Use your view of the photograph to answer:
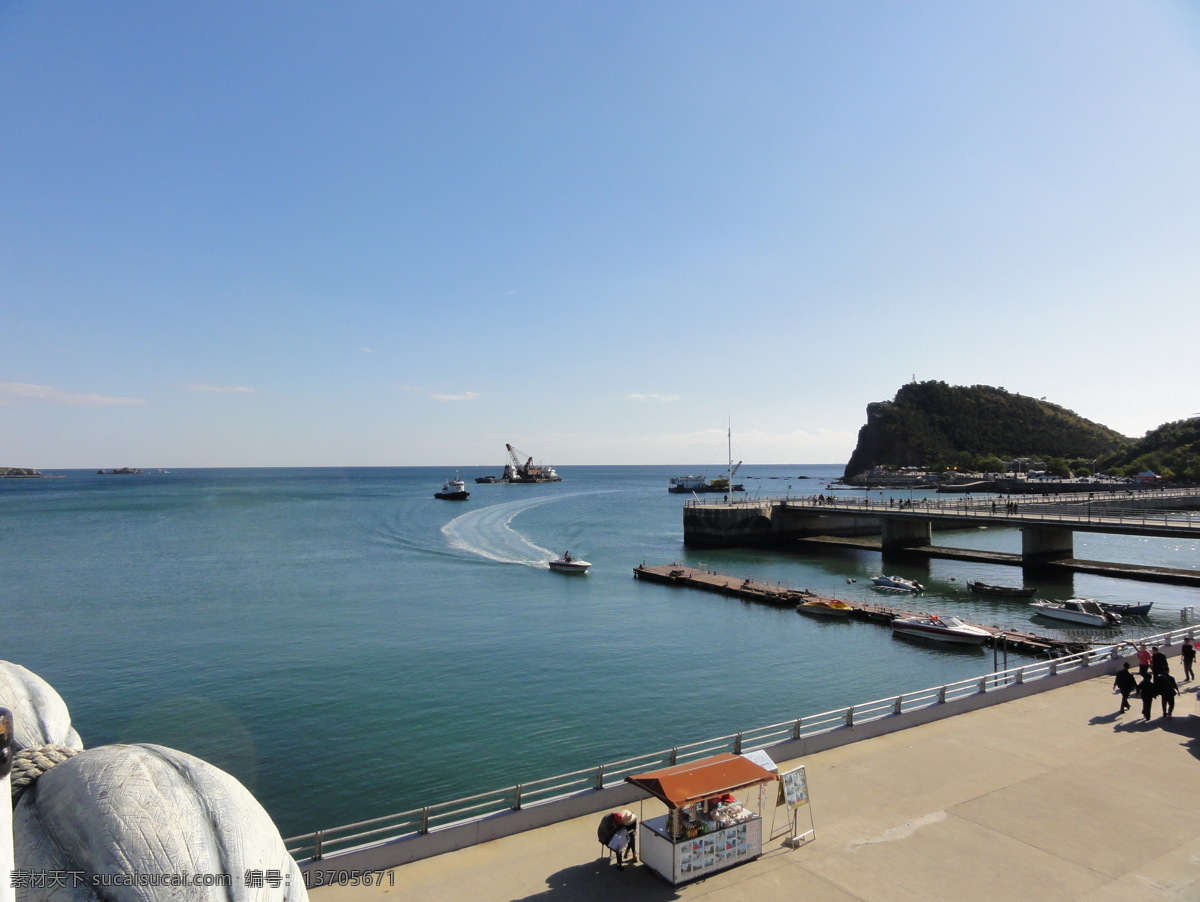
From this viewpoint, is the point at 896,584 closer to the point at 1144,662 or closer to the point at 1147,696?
the point at 1144,662

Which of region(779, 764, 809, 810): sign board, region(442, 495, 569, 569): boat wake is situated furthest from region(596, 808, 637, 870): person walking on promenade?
region(442, 495, 569, 569): boat wake

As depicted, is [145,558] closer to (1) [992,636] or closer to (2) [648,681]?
(2) [648,681]

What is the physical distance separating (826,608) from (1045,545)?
26484 millimetres

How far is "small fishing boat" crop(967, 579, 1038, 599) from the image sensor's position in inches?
1916

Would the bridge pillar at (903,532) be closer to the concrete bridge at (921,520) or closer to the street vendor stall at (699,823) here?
the concrete bridge at (921,520)

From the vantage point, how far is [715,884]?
34.2ft

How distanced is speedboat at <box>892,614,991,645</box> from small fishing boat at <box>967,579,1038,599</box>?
13.4 m

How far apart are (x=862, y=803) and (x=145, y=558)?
254 feet

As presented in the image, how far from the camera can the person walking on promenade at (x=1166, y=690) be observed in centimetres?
1662

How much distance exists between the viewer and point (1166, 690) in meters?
16.6

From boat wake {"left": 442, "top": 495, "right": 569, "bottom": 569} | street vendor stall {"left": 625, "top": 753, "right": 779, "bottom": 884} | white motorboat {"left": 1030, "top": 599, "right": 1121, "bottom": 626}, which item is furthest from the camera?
boat wake {"left": 442, "top": 495, "right": 569, "bottom": 569}

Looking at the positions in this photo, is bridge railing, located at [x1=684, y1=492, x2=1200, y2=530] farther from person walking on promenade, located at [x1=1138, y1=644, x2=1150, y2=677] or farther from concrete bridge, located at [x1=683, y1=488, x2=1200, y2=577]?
person walking on promenade, located at [x1=1138, y1=644, x2=1150, y2=677]

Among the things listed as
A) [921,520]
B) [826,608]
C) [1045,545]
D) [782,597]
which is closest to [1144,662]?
[826,608]

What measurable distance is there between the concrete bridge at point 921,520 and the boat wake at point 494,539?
738 inches
